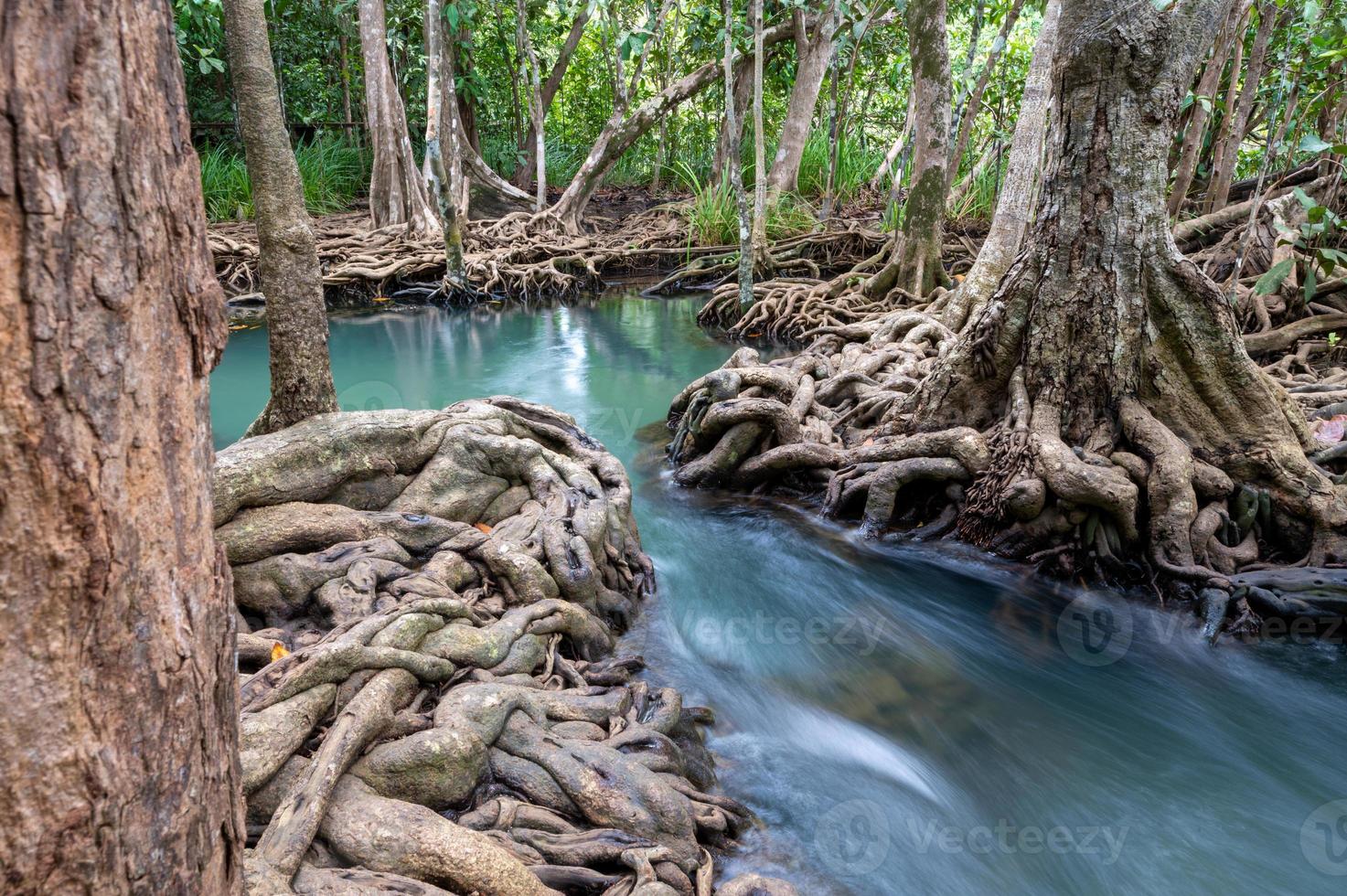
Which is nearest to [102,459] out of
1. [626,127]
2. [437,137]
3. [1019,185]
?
[1019,185]

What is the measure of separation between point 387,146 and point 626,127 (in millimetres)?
3570

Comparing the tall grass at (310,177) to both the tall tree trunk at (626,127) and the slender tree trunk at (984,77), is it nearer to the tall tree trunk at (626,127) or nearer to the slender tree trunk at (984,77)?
the tall tree trunk at (626,127)

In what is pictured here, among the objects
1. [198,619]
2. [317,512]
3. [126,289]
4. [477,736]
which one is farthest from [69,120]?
[317,512]

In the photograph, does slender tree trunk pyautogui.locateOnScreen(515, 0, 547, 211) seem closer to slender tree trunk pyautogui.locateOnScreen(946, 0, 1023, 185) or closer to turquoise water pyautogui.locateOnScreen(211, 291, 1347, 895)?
slender tree trunk pyautogui.locateOnScreen(946, 0, 1023, 185)

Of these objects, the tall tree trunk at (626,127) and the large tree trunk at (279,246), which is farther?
the tall tree trunk at (626,127)

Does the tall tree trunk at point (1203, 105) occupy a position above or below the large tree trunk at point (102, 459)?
above

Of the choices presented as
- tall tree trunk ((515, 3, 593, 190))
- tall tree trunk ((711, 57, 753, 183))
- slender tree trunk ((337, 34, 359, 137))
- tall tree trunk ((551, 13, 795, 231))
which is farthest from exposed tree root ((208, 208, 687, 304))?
slender tree trunk ((337, 34, 359, 137))

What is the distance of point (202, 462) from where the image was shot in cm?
128

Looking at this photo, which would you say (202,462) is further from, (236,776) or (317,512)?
(317,512)

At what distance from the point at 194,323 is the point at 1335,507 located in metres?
5.02

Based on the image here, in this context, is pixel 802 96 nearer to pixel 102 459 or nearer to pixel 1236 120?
pixel 1236 120

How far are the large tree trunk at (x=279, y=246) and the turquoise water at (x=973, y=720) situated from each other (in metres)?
1.94

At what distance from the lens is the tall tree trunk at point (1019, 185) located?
8.08 meters

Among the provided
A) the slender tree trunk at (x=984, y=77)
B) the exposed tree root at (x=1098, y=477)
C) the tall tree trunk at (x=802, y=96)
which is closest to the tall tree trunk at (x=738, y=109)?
the tall tree trunk at (x=802, y=96)
